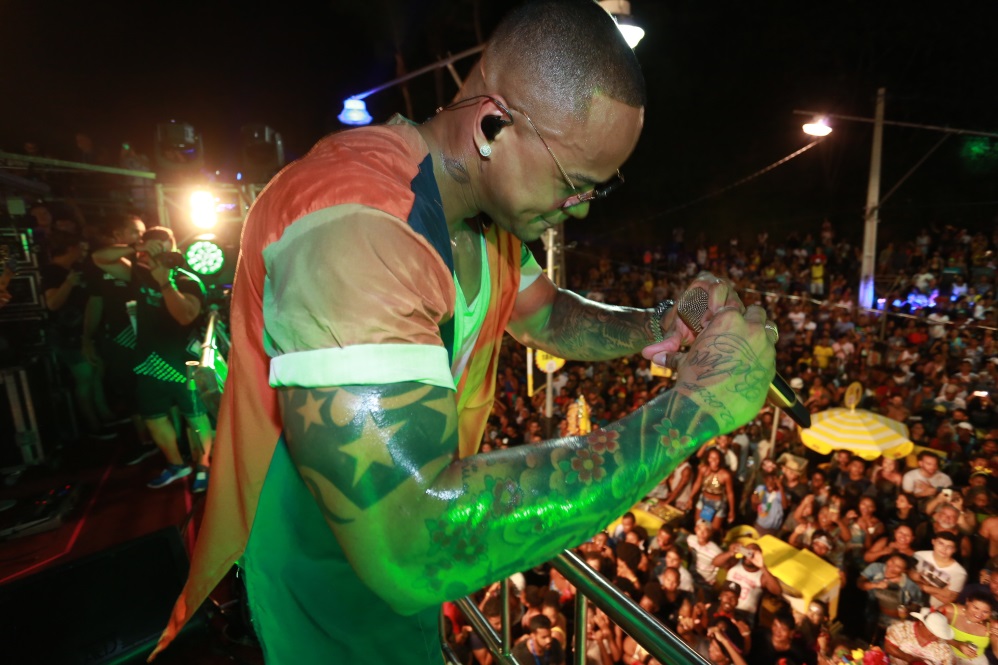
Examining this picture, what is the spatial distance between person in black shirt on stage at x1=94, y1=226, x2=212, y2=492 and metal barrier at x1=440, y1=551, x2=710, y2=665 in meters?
3.69

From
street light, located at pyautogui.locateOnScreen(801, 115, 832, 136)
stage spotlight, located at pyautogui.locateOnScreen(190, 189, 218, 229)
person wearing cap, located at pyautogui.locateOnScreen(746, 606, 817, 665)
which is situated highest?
street light, located at pyautogui.locateOnScreen(801, 115, 832, 136)

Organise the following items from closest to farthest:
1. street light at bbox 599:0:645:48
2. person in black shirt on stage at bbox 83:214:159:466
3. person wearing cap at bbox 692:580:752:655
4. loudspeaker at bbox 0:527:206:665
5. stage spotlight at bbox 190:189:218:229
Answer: loudspeaker at bbox 0:527:206:665 < person wearing cap at bbox 692:580:752:655 < street light at bbox 599:0:645:48 < person in black shirt on stage at bbox 83:214:159:466 < stage spotlight at bbox 190:189:218:229

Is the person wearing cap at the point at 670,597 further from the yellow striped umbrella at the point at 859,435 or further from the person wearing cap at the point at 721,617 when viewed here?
the yellow striped umbrella at the point at 859,435

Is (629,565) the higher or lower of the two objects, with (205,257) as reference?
lower

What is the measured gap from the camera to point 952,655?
4.12 m

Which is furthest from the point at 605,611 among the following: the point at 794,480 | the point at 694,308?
the point at 794,480

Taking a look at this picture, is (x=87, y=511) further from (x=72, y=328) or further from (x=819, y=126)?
(x=819, y=126)

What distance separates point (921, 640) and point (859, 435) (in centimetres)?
348

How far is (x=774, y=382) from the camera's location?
147 centimetres

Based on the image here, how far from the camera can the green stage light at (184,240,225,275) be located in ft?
26.7

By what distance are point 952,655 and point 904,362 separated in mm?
9188

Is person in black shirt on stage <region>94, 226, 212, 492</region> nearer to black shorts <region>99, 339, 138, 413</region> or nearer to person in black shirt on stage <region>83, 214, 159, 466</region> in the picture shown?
black shorts <region>99, 339, 138, 413</region>

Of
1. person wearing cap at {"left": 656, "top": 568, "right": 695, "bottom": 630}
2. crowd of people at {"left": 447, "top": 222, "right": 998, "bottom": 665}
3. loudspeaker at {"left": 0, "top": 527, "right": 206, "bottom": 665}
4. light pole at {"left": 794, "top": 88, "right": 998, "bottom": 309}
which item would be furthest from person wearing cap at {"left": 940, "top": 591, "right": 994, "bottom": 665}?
light pole at {"left": 794, "top": 88, "right": 998, "bottom": 309}

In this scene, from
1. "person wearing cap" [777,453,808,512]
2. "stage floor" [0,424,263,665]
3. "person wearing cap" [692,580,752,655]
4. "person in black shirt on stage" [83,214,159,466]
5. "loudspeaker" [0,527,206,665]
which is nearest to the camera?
"loudspeaker" [0,527,206,665]
